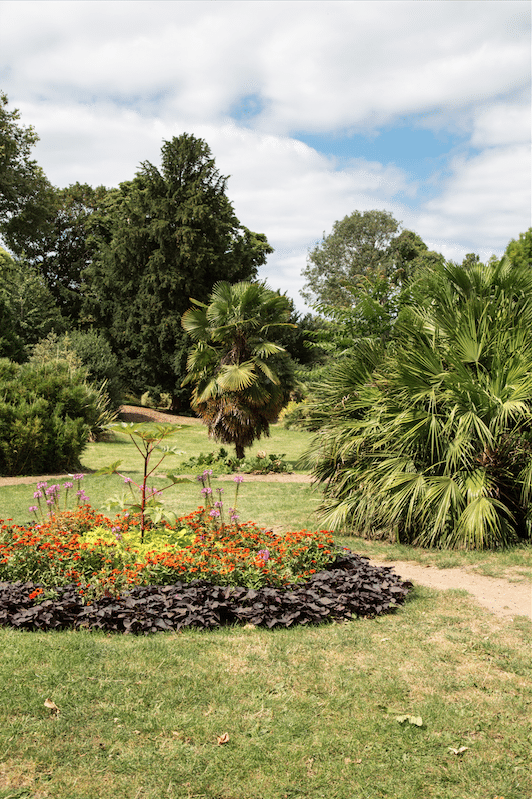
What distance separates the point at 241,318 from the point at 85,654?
1145 cm

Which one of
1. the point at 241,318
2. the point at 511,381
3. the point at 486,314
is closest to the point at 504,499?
the point at 511,381

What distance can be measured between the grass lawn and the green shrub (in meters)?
8.98

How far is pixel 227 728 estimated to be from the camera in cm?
295

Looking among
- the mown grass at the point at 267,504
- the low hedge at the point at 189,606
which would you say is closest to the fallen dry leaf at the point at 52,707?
the low hedge at the point at 189,606

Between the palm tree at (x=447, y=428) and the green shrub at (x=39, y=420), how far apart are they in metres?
6.90

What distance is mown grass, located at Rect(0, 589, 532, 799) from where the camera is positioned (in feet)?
8.48

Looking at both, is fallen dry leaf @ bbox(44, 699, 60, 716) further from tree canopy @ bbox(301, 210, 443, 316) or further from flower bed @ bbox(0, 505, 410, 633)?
tree canopy @ bbox(301, 210, 443, 316)

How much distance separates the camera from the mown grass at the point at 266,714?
2.59 m

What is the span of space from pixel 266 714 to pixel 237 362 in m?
11.8

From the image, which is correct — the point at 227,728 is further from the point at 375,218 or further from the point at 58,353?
the point at 375,218

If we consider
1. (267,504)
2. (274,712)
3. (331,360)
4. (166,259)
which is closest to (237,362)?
(331,360)

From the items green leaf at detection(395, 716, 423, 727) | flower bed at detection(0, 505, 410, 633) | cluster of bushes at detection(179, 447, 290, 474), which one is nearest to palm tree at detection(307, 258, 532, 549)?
flower bed at detection(0, 505, 410, 633)

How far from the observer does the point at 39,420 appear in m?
12.5

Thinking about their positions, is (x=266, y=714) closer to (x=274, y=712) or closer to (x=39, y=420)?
(x=274, y=712)
